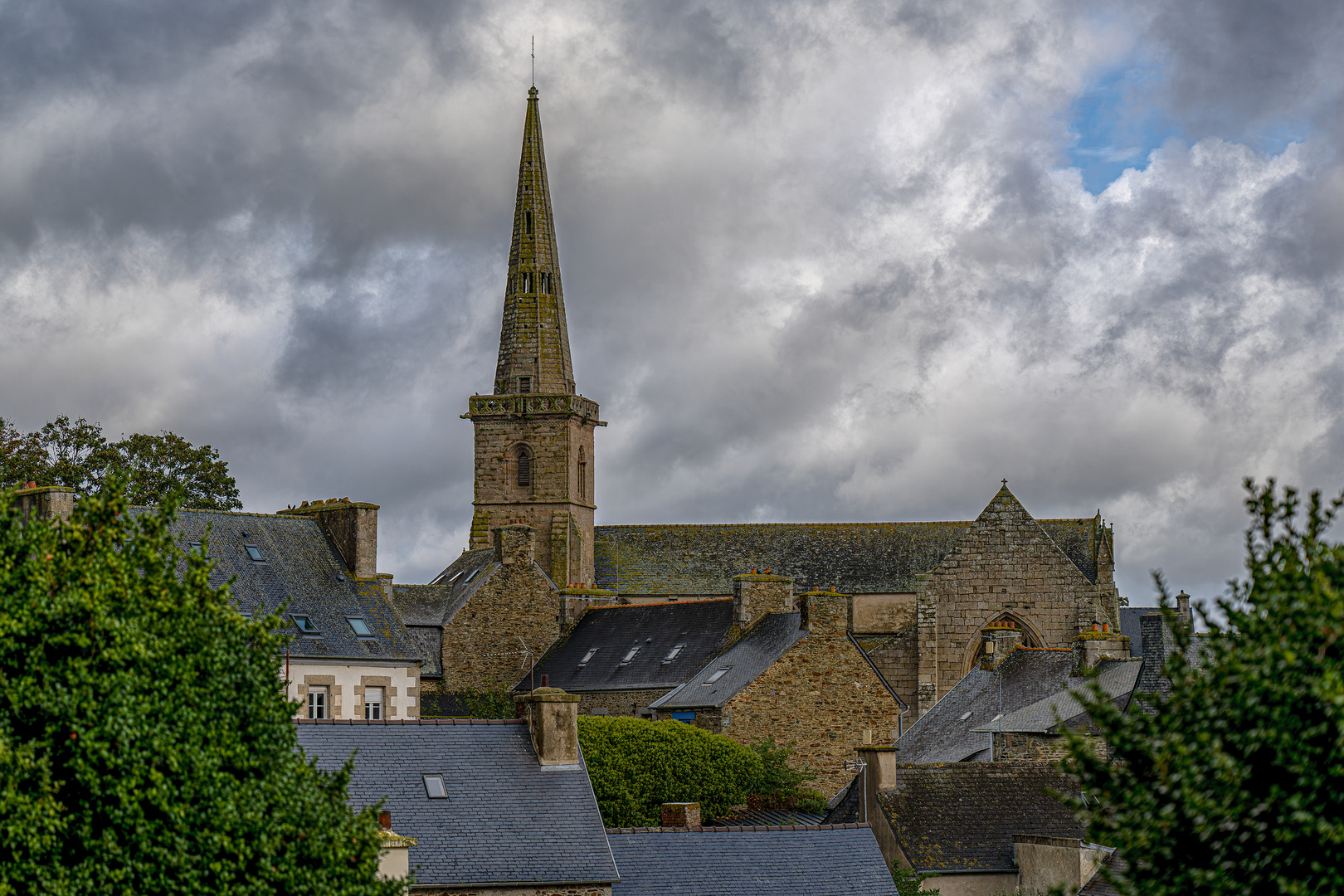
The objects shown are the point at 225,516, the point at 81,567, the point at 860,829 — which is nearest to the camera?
the point at 81,567

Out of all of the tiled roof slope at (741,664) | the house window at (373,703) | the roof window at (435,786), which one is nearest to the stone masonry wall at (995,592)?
the tiled roof slope at (741,664)

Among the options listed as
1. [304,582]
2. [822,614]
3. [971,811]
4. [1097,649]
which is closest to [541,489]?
[304,582]

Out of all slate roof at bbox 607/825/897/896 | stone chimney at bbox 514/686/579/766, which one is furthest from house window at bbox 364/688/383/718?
stone chimney at bbox 514/686/579/766

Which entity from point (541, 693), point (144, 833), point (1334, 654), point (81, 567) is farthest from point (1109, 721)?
point (541, 693)

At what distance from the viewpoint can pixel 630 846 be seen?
74.7ft

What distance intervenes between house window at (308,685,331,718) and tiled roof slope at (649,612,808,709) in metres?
8.82

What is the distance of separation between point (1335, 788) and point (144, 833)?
789 cm

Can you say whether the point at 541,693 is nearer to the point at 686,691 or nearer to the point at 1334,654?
the point at 1334,654

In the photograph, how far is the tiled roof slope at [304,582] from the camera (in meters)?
39.8

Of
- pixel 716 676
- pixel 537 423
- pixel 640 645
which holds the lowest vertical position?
pixel 716 676

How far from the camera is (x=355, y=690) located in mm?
39719

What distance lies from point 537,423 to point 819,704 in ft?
106

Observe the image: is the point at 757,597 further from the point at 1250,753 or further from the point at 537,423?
the point at 1250,753

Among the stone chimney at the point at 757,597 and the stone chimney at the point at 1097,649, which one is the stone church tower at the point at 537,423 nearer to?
the stone chimney at the point at 757,597
